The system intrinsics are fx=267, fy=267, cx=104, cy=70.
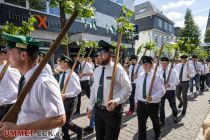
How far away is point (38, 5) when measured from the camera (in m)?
17.3

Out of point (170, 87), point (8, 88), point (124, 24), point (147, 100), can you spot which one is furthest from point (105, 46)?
point (170, 87)

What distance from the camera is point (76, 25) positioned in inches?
862

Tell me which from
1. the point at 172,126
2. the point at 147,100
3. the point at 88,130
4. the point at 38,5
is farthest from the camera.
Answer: the point at 38,5

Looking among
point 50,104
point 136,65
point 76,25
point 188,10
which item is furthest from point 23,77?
point 188,10

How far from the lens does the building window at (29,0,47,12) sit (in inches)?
663

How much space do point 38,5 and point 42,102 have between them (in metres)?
15.9

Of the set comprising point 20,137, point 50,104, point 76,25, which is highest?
point 76,25

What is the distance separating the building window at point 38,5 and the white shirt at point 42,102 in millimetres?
15100

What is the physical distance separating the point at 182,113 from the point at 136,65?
279cm

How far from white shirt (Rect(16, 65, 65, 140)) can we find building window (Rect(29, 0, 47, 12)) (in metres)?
15.1

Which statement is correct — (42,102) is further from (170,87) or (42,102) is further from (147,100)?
(170,87)

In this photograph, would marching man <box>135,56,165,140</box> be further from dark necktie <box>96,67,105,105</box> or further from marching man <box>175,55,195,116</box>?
marching man <box>175,55,195,116</box>

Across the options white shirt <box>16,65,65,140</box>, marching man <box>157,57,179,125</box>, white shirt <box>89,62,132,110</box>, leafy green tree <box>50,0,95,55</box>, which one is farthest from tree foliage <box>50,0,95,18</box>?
marching man <box>157,57,179,125</box>

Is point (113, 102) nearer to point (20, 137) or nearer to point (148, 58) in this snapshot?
point (20, 137)
